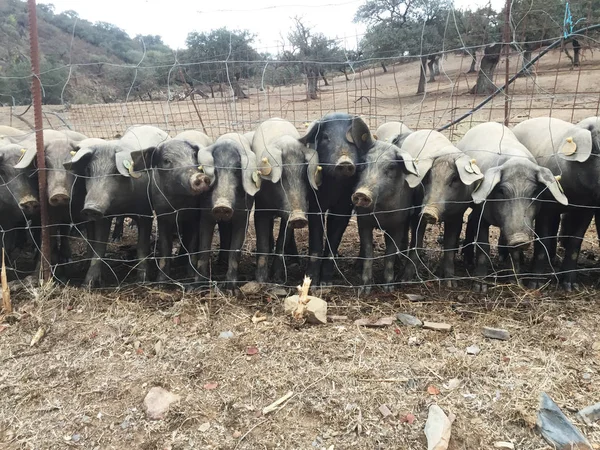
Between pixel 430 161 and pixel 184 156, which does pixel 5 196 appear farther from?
pixel 430 161

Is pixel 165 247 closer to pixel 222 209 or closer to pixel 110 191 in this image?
pixel 110 191

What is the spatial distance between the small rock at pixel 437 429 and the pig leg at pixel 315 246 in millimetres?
2261

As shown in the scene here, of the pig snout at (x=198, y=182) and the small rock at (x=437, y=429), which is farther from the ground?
the pig snout at (x=198, y=182)

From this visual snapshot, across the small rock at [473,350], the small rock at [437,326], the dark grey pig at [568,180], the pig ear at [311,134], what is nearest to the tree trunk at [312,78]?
the pig ear at [311,134]

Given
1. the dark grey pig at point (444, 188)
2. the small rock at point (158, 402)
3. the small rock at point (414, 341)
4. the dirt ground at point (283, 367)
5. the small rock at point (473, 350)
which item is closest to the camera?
the dirt ground at point (283, 367)

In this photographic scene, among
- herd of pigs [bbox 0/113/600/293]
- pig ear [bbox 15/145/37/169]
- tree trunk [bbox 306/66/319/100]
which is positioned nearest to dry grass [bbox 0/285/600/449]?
herd of pigs [bbox 0/113/600/293]

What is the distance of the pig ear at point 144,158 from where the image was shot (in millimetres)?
4879

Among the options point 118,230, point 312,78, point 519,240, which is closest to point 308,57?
point 312,78

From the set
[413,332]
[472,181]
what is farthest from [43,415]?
[472,181]

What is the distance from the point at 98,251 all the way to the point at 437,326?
11.5 ft

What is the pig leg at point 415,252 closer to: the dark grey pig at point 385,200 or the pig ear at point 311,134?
the dark grey pig at point 385,200

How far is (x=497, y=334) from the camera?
4.11 metres

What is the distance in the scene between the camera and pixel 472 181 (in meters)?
4.50

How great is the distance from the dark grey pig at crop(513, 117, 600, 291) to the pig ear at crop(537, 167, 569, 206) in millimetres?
322
